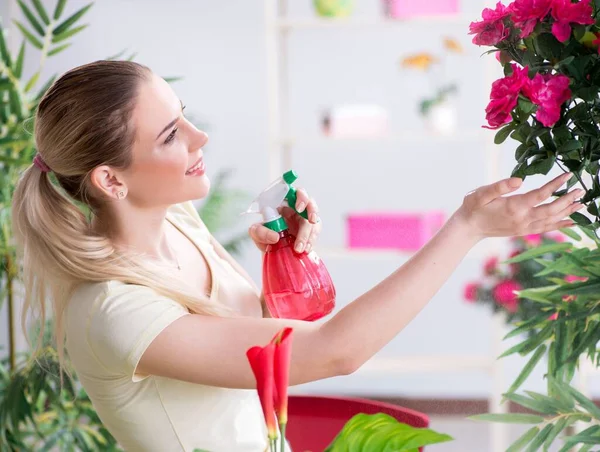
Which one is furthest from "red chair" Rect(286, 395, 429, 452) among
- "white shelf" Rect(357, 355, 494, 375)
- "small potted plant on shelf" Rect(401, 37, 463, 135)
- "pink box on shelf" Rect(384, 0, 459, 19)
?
"small potted plant on shelf" Rect(401, 37, 463, 135)

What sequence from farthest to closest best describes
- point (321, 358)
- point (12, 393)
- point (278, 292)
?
1. point (12, 393)
2. point (278, 292)
3. point (321, 358)

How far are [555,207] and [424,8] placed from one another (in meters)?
1.69

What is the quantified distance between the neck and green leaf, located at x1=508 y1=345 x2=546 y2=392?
529 millimetres

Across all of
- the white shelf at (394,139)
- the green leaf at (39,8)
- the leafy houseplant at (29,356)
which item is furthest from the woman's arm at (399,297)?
the white shelf at (394,139)

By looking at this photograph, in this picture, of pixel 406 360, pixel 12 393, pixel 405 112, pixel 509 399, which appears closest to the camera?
pixel 509 399

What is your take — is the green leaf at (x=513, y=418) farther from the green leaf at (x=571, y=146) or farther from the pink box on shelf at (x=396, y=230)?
the pink box on shelf at (x=396, y=230)

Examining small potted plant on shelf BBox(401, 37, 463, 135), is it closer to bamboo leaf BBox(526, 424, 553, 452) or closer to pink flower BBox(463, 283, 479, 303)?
pink flower BBox(463, 283, 479, 303)

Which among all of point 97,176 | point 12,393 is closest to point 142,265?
point 97,176

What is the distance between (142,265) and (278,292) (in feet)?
0.60

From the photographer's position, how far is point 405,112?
3092mm

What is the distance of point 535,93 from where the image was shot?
0.83m

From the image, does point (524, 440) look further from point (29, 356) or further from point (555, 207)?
point (29, 356)

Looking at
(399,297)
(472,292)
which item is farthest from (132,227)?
(472,292)

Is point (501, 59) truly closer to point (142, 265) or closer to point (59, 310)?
point (142, 265)
